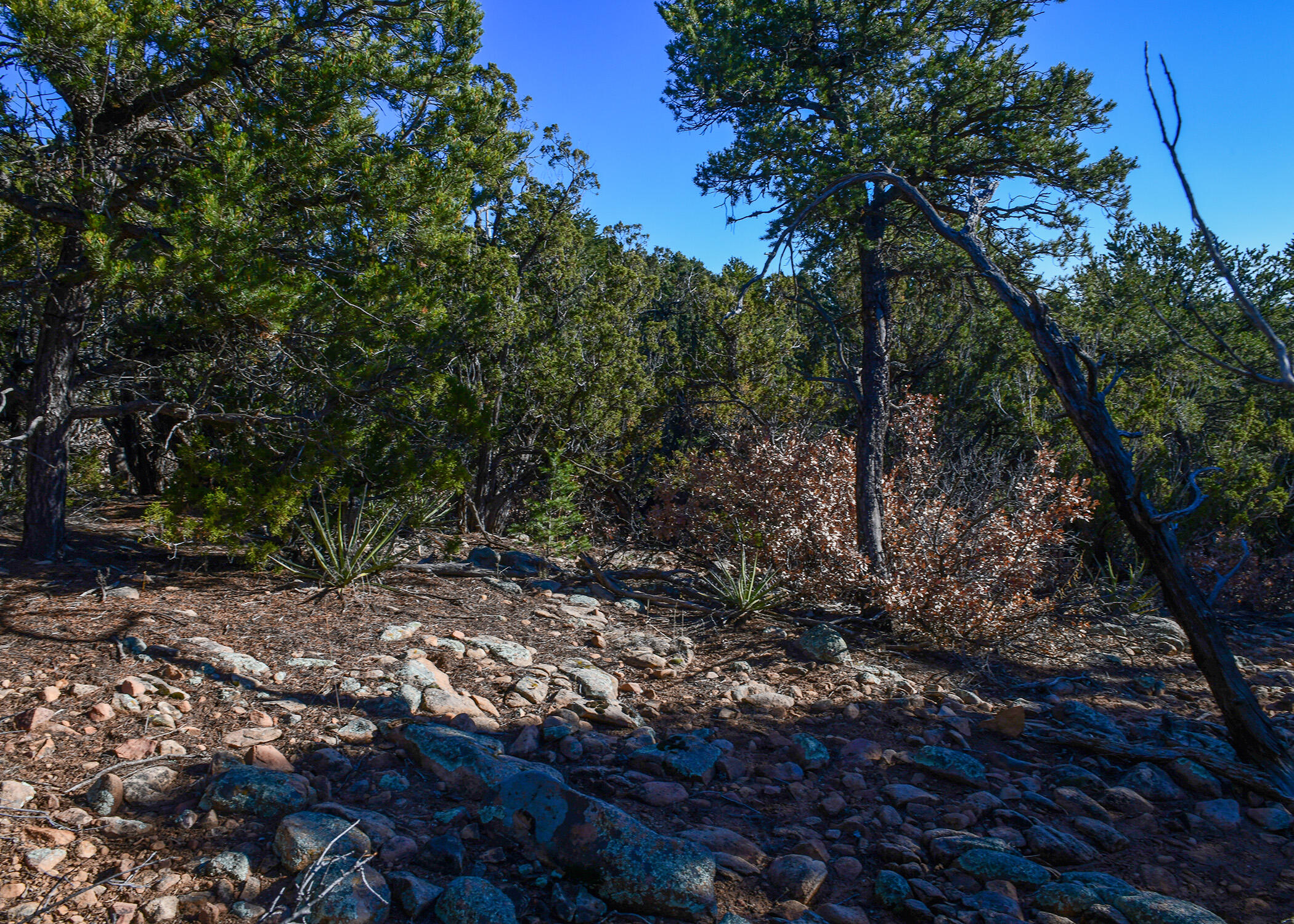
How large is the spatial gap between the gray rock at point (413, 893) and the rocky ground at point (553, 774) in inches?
Answer: 0.5

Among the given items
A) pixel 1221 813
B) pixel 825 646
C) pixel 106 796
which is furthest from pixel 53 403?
pixel 1221 813

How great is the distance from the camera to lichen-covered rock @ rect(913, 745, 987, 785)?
3.73 metres

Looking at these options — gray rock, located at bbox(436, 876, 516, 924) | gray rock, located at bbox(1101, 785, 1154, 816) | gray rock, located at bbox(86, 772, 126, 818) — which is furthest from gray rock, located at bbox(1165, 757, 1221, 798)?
gray rock, located at bbox(86, 772, 126, 818)

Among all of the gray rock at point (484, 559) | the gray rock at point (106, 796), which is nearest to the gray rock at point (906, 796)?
the gray rock at point (106, 796)

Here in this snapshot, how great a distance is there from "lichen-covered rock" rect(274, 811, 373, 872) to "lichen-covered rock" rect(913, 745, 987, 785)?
8.20ft

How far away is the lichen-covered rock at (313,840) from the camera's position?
2488mm

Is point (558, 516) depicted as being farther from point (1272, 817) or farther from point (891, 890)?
point (1272, 817)

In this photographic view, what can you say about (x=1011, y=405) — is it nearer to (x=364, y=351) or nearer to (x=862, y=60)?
(x=862, y=60)

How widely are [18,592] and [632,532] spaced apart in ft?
17.6

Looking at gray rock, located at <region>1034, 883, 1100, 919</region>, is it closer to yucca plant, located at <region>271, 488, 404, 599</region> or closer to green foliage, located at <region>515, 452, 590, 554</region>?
yucca plant, located at <region>271, 488, 404, 599</region>

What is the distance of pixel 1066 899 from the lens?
274 centimetres

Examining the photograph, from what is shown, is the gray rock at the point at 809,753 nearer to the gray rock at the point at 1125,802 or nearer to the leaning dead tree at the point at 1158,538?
the gray rock at the point at 1125,802

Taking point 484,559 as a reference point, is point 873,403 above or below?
above

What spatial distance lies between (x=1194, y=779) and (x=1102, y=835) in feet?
3.00
